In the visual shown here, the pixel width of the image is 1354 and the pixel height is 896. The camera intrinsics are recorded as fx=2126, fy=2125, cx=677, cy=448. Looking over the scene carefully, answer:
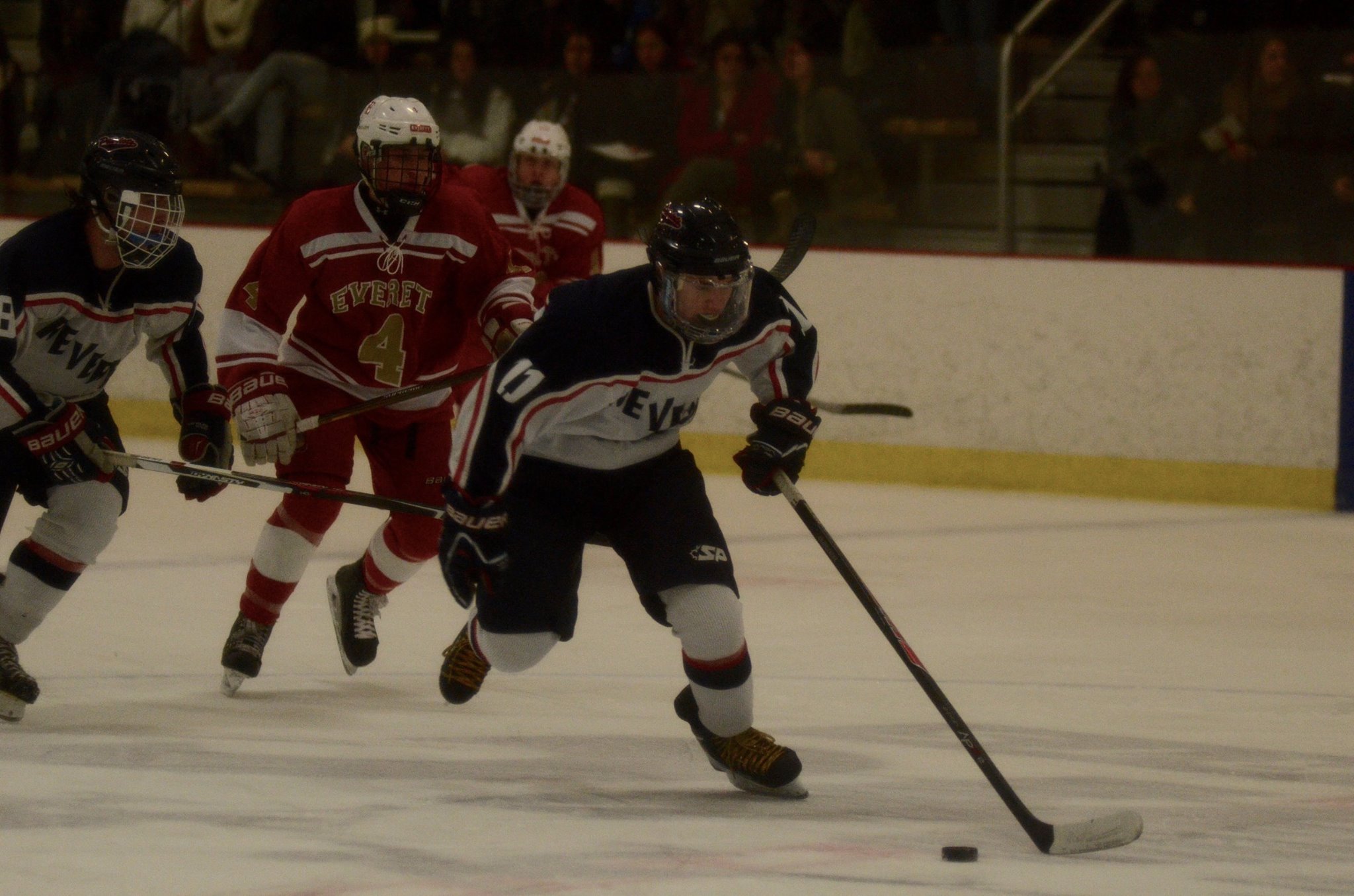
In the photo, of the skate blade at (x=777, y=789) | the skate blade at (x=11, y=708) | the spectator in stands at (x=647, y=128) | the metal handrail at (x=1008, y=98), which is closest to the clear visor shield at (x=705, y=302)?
the skate blade at (x=777, y=789)

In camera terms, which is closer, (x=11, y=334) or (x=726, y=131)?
(x=11, y=334)

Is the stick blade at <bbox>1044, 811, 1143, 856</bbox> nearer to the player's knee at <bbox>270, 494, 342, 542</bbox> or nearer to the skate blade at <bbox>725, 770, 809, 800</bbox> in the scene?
the skate blade at <bbox>725, 770, 809, 800</bbox>

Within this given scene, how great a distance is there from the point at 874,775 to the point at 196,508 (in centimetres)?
365

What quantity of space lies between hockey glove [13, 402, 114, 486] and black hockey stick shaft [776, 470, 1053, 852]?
4.16 ft

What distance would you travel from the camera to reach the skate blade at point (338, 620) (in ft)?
13.5

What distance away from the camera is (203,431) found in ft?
12.8

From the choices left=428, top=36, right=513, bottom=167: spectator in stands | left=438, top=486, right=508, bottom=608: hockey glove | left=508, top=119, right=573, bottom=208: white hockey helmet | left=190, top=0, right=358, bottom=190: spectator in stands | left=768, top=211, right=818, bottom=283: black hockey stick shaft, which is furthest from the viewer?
left=190, top=0, right=358, bottom=190: spectator in stands

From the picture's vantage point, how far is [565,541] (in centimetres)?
334

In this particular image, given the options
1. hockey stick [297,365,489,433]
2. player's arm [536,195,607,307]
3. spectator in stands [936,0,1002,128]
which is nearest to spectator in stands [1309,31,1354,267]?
spectator in stands [936,0,1002,128]

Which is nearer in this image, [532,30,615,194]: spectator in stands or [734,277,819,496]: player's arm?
[734,277,819,496]: player's arm

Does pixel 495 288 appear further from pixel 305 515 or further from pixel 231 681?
pixel 231 681

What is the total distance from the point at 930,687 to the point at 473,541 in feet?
2.34

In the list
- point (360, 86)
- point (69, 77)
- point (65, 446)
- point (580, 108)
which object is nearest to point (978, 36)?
point (580, 108)

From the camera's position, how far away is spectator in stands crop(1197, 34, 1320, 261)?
22.7 ft
